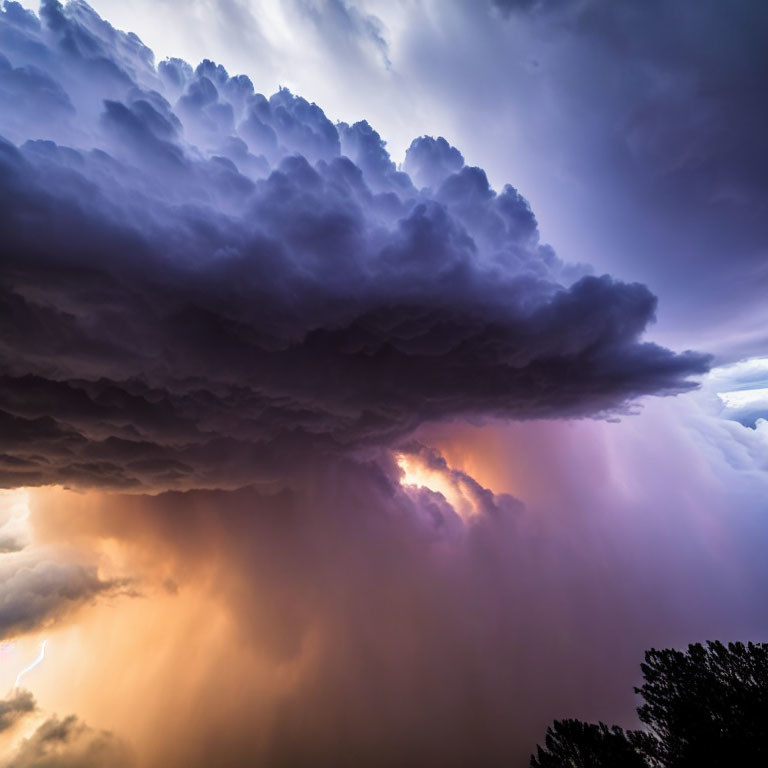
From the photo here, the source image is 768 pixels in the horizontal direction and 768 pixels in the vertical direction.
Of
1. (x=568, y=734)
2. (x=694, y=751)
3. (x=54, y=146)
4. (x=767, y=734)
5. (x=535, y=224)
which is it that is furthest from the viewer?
(x=568, y=734)

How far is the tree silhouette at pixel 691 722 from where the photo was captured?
25328 mm

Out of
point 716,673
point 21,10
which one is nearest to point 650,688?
point 716,673

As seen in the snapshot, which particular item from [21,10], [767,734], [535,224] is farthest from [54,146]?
[767,734]

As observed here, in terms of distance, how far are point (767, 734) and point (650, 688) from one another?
9.02 metres

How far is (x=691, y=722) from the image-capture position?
28.2 meters

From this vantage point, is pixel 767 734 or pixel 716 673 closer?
pixel 767 734

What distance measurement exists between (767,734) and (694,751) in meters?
5.00

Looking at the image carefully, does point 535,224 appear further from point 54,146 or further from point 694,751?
point 694,751

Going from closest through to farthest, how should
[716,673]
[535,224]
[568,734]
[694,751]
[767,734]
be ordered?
[535,224] → [767,734] → [694,751] → [716,673] → [568,734]

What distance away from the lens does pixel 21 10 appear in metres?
12.2

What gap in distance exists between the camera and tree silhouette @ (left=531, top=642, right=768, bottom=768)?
25328mm

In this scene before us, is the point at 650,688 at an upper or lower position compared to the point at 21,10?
lower

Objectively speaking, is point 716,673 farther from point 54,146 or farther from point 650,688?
point 54,146

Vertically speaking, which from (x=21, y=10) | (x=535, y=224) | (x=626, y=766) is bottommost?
(x=626, y=766)
